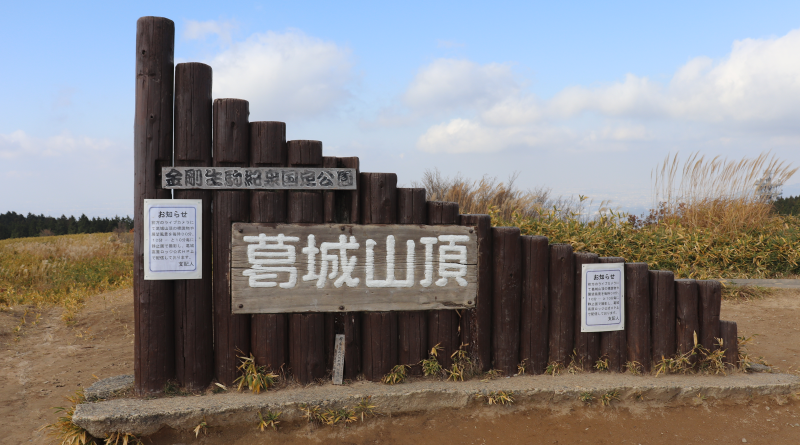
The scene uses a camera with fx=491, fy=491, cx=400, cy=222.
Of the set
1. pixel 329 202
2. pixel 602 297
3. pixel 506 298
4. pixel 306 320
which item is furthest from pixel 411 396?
pixel 602 297

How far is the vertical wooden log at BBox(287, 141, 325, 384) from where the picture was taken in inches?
146

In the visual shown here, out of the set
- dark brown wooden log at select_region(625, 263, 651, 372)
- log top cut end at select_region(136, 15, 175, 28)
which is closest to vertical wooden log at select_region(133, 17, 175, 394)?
log top cut end at select_region(136, 15, 175, 28)

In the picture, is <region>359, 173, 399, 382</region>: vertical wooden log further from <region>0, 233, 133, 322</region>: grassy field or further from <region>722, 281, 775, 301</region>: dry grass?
<region>722, 281, 775, 301</region>: dry grass

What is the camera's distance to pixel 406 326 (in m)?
3.88

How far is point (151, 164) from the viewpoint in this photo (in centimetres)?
359

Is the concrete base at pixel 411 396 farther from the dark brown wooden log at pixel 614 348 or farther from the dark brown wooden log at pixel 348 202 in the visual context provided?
the dark brown wooden log at pixel 348 202

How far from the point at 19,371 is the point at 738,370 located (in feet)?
22.8

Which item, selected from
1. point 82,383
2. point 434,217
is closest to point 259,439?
point 434,217

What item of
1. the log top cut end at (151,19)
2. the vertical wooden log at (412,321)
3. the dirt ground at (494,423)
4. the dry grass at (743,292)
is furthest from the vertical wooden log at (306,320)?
the dry grass at (743,292)

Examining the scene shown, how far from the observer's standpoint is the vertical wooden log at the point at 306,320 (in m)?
3.72

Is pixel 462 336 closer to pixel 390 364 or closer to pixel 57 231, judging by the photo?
pixel 390 364

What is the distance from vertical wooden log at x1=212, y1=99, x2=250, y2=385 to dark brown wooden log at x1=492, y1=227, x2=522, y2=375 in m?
1.96

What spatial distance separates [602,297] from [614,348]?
47cm

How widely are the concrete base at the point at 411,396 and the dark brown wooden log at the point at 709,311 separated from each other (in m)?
0.31
